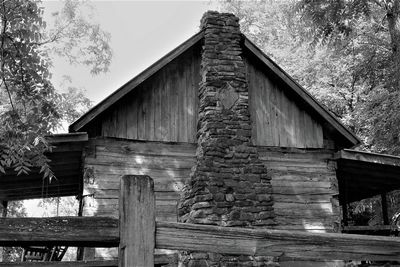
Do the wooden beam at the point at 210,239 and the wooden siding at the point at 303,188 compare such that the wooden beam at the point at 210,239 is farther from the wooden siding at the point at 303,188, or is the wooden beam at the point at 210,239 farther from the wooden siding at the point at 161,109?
the wooden siding at the point at 303,188

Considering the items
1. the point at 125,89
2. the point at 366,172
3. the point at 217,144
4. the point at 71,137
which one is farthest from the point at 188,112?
the point at 366,172


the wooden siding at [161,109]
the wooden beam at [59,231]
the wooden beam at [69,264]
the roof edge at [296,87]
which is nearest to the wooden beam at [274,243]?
the wooden beam at [59,231]

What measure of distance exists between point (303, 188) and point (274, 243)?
28.5 feet

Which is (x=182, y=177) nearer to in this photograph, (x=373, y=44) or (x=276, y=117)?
(x=276, y=117)

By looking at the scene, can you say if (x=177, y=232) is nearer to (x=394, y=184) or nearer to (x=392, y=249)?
(x=392, y=249)

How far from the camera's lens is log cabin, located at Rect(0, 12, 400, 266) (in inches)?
387

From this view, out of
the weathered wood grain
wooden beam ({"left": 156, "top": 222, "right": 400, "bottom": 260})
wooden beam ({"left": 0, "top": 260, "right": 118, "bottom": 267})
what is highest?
the weathered wood grain

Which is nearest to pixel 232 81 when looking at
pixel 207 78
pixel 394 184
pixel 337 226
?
pixel 207 78

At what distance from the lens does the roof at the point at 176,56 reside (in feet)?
33.0

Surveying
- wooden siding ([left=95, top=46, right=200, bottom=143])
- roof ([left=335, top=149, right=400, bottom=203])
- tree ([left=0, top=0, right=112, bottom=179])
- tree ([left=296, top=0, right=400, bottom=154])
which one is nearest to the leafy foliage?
tree ([left=296, top=0, right=400, bottom=154])

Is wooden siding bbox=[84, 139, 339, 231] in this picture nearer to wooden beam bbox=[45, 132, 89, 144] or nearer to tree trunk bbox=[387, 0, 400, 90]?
wooden beam bbox=[45, 132, 89, 144]

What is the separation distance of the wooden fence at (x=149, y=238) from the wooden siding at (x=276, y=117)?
806 cm

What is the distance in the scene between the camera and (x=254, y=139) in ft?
37.7

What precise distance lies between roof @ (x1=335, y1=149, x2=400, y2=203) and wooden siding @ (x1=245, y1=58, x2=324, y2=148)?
885 mm
